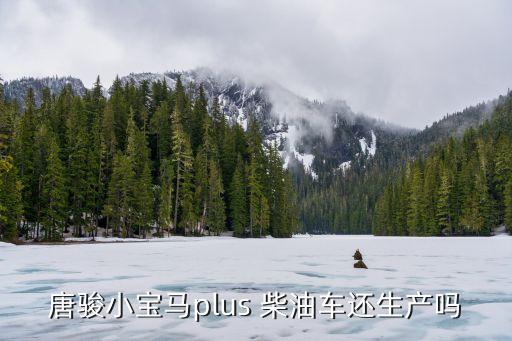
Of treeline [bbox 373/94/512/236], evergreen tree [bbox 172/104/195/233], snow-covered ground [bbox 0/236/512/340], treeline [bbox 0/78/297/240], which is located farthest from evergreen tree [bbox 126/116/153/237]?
treeline [bbox 373/94/512/236]

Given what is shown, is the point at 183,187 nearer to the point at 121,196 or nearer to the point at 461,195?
the point at 121,196

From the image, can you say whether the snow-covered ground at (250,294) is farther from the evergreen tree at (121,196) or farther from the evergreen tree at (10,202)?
the evergreen tree at (121,196)

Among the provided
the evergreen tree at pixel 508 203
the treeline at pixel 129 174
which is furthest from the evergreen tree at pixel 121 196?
the evergreen tree at pixel 508 203

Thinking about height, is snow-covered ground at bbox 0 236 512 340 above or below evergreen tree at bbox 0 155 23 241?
below

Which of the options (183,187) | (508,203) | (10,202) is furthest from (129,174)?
(508,203)

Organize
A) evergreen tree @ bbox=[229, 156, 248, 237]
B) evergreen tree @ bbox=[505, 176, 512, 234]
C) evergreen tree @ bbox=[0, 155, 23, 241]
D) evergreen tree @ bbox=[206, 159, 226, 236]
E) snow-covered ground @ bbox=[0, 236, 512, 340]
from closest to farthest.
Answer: snow-covered ground @ bbox=[0, 236, 512, 340], evergreen tree @ bbox=[0, 155, 23, 241], evergreen tree @ bbox=[206, 159, 226, 236], evergreen tree @ bbox=[229, 156, 248, 237], evergreen tree @ bbox=[505, 176, 512, 234]

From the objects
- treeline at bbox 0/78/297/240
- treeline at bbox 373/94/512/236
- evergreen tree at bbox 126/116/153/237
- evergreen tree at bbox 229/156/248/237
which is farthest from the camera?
treeline at bbox 373/94/512/236

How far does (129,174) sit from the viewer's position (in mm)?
51625

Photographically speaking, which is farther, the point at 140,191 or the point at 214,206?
the point at 214,206

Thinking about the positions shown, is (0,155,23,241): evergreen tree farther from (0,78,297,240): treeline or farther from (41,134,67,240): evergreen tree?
(41,134,67,240): evergreen tree

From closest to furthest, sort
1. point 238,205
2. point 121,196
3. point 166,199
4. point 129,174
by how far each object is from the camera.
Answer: point 129,174, point 121,196, point 166,199, point 238,205

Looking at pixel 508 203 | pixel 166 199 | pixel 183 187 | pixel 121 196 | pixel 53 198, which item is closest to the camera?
pixel 53 198

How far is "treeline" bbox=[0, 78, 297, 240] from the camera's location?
45.5 m

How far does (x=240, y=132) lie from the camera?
8062 cm
